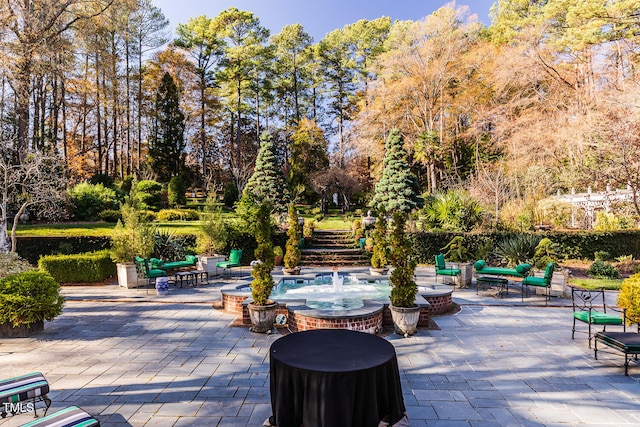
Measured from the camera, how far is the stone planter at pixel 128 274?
11.0 meters

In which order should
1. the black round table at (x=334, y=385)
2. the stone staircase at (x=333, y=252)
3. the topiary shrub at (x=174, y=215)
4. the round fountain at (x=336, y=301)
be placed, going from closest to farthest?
the black round table at (x=334, y=385)
the round fountain at (x=336, y=301)
the stone staircase at (x=333, y=252)
the topiary shrub at (x=174, y=215)

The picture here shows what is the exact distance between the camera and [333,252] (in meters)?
16.4

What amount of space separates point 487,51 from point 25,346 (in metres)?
27.9

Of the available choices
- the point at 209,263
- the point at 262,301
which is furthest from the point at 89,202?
the point at 262,301

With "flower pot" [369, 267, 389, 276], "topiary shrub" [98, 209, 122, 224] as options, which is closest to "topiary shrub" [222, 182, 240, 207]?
"topiary shrub" [98, 209, 122, 224]

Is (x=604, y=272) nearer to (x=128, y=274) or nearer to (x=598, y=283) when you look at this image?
(x=598, y=283)

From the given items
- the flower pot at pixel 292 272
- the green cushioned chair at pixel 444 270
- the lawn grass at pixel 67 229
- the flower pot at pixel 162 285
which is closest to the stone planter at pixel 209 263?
the flower pot at pixel 292 272

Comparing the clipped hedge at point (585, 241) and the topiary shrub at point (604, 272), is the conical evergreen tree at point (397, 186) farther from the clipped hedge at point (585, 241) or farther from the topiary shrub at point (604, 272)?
the topiary shrub at point (604, 272)

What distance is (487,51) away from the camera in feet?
79.3

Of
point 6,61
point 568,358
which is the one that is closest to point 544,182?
point 568,358

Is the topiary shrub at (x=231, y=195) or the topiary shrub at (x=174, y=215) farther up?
the topiary shrub at (x=231, y=195)

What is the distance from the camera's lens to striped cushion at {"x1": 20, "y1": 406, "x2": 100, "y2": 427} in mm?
3066

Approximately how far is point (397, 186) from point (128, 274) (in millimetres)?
16001

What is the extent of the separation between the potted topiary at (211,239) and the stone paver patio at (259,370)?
4.86 meters
